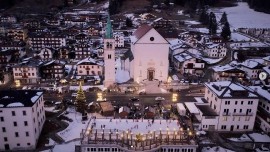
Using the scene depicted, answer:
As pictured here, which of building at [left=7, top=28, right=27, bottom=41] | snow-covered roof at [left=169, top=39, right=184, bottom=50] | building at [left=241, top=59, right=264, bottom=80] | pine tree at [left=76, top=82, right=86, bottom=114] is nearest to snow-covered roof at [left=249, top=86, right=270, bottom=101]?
building at [left=241, top=59, right=264, bottom=80]

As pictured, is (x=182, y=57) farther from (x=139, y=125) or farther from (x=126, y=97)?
(x=139, y=125)

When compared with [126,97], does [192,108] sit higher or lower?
higher

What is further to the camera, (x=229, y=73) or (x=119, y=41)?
(x=119, y=41)

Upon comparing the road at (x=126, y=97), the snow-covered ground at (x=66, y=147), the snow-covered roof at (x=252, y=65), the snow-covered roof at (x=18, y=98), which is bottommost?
the snow-covered ground at (x=66, y=147)

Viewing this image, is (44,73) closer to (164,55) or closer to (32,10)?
(164,55)

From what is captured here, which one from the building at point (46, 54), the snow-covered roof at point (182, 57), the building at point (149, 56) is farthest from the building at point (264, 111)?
the building at point (46, 54)

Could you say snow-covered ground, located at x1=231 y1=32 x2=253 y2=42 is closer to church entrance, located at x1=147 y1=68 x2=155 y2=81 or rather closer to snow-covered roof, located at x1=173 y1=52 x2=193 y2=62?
snow-covered roof, located at x1=173 y1=52 x2=193 y2=62

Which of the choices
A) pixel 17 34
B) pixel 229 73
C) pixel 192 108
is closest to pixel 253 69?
pixel 229 73

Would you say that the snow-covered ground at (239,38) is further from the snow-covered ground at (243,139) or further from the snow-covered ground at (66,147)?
the snow-covered ground at (66,147)
